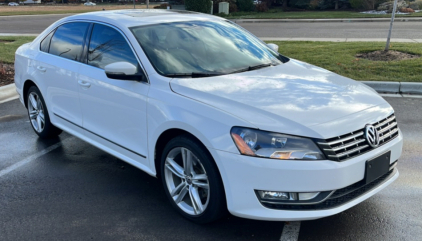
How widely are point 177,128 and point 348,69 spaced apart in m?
6.44

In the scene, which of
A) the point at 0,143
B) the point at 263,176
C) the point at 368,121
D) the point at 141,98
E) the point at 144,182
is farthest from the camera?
the point at 0,143

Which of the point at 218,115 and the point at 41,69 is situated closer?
the point at 218,115

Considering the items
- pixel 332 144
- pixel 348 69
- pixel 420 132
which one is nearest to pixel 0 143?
pixel 332 144

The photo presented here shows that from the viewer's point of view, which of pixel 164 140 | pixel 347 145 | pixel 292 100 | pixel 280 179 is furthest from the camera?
pixel 164 140

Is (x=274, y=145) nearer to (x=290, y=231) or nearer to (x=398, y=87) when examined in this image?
(x=290, y=231)

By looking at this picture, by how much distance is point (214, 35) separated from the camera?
179 inches

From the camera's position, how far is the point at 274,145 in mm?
2977

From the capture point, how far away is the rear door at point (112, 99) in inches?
151

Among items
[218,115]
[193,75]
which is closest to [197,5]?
[193,75]

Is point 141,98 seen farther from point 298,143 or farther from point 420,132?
point 420,132

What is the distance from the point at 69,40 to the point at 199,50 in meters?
1.72

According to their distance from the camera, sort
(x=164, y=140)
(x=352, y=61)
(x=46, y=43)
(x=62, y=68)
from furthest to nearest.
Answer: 1. (x=352, y=61)
2. (x=46, y=43)
3. (x=62, y=68)
4. (x=164, y=140)

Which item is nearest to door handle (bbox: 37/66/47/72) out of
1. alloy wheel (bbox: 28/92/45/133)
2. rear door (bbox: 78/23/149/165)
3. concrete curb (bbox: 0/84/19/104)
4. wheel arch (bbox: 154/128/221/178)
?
alloy wheel (bbox: 28/92/45/133)

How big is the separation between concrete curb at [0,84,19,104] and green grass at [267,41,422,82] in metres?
6.32
